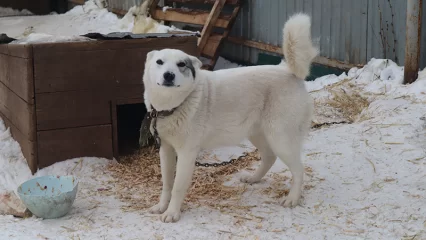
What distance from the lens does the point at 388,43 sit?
6.26m

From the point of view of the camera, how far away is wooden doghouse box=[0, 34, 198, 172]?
458cm

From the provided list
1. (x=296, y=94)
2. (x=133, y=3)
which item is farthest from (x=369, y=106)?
(x=133, y=3)

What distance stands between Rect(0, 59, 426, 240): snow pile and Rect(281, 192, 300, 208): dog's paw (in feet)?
0.18

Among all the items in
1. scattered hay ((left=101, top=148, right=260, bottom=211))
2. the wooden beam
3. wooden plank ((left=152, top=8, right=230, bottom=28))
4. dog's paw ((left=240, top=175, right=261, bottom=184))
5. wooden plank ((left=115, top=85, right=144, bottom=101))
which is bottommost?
scattered hay ((left=101, top=148, right=260, bottom=211))

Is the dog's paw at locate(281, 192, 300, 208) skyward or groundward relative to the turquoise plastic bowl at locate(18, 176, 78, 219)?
groundward

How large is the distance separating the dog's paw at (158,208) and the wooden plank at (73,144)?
1230 millimetres

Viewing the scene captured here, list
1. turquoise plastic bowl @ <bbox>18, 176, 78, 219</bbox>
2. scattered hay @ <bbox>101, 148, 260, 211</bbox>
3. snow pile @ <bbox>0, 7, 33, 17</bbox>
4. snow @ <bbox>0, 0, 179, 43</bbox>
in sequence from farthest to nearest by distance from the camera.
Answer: snow pile @ <bbox>0, 7, 33, 17</bbox> < snow @ <bbox>0, 0, 179, 43</bbox> < scattered hay @ <bbox>101, 148, 260, 211</bbox> < turquoise plastic bowl @ <bbox>18, 176, 78, 219</bbox>

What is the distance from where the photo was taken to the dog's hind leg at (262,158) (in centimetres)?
434

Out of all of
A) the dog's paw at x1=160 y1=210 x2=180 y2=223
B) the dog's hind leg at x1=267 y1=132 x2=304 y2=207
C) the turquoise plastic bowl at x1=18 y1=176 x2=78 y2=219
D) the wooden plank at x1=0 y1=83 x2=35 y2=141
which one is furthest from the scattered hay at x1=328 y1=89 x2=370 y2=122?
the wooden plank at x1=0 y1=83 x2=35 y2=141

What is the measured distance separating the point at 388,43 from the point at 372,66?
1.06 ft

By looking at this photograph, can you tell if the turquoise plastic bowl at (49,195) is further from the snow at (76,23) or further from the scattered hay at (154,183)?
the snow at (76,23)

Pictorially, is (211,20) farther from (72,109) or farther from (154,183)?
(154,183)

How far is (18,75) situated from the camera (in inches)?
189

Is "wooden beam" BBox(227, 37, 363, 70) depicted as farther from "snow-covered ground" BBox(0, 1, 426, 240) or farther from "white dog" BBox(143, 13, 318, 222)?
"white dog" BBox(143, 13, 318, 222)
